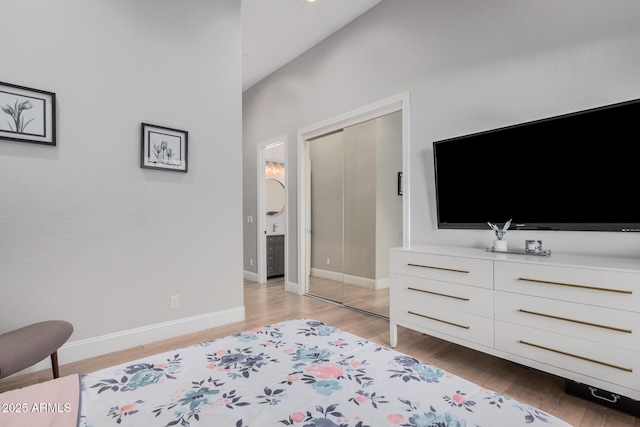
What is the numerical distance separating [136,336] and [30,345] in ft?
3.19

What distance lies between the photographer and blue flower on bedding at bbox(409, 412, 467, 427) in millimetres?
792

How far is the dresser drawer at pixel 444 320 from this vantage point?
211cm

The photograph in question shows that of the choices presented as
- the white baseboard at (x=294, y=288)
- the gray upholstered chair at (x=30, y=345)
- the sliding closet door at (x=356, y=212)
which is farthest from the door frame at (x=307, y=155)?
the gray upholstered chair at (x=30, y=345)

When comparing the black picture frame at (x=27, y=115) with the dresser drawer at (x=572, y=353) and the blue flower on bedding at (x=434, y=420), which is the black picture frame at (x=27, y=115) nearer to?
the blue flower on bedding at (x=434, y=420)

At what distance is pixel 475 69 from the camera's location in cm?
265

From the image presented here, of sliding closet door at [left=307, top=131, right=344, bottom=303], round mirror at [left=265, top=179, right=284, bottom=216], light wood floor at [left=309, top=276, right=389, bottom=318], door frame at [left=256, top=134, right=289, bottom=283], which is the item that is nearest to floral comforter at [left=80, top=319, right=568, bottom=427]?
light wood floor at [left=309, top=276, right=389, bottom=318]

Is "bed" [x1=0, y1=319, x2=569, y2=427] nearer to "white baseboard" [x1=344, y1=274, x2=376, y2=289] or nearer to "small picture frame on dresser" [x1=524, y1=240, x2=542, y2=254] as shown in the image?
"small picture frame on dresser" [x1=524, y1=240, x2=542, y2=254]

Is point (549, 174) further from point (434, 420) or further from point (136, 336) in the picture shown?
point (136, 336)

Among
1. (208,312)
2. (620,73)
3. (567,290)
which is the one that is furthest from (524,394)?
(208,312)

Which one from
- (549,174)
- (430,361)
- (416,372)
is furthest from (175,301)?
(549,174)

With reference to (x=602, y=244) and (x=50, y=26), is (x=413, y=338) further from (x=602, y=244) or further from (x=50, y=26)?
(x=50, y=26)

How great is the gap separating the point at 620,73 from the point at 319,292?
368cm

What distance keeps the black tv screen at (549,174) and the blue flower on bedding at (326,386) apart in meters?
2.00

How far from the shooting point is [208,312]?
308cm
